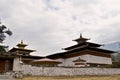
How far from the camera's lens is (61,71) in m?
27.5

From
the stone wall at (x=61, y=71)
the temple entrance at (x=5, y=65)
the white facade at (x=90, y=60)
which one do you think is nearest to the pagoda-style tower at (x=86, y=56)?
the white facade at (x=90, y=60)

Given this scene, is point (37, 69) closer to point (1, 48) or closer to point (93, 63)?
point (93, 63)

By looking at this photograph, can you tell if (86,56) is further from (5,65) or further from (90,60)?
(5,65)

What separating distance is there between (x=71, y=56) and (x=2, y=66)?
49.6 feet

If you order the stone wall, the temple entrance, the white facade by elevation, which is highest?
the white facade

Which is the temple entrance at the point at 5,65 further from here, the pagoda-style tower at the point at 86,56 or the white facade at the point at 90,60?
the white facade at the point at 90,60

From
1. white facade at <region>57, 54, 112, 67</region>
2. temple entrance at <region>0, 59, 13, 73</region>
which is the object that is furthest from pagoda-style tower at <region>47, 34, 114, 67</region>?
temple entrance at <region>0, 59, 13, 73</region>

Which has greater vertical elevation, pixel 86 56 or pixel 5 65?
pixel 86 56

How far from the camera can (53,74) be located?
26.8m

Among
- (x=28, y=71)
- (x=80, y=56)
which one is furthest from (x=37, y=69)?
(x=80, y=56)

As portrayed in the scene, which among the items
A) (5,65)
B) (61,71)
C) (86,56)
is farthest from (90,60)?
(5,65)

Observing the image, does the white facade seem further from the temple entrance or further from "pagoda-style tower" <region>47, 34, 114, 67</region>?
the temple entrance

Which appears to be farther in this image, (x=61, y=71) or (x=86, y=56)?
(x=86, y=56)

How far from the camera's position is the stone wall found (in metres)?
25.3
